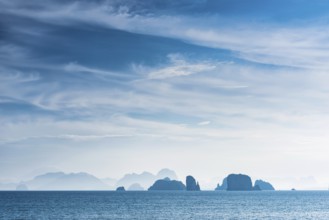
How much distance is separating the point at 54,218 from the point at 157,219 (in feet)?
94.0

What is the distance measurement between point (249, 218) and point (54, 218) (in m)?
54.5

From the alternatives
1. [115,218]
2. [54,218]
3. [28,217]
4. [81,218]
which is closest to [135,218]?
[115,218]

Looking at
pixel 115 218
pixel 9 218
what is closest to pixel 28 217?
pixel 9 218

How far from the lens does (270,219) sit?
118m

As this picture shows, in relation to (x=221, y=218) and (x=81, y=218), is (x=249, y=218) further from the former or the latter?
(x=81, y=218)

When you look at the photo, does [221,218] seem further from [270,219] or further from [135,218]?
[135,218]

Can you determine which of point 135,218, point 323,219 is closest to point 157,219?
point 135,218

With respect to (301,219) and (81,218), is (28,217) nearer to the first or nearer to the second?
(81,218)

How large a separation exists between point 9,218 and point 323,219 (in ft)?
A: 288

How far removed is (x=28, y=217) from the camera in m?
118

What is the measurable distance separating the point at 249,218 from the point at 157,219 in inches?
1039

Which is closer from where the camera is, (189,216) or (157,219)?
(157,219)

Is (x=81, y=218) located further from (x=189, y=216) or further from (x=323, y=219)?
(x=323, y=219)

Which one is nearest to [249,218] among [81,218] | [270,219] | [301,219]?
[270,219]
